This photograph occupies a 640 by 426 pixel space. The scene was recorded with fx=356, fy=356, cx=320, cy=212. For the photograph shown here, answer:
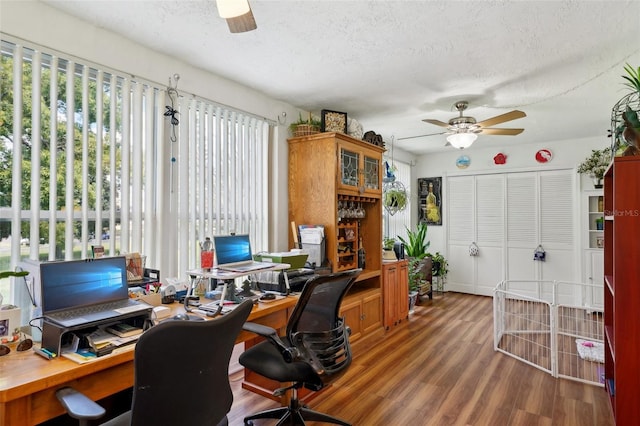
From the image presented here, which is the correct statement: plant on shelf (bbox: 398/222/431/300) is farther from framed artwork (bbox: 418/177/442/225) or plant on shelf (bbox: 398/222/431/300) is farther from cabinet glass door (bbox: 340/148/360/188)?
cabinet glass door (bbox: 340/148/360/188)

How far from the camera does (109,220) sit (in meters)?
2.35

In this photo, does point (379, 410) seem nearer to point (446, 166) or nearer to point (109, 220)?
point (109, 220)

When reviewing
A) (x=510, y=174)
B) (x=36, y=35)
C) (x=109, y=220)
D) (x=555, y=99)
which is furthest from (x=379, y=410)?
(x=510, y=174)

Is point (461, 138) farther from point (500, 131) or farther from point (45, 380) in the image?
point (45, 380)

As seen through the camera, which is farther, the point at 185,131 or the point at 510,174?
the point at 510,174

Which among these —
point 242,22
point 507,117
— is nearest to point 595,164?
point 507,117

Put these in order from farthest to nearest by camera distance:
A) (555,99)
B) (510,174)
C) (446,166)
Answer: (446,166), (510,174), (555,99)

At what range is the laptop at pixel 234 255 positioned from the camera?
95.3 inches

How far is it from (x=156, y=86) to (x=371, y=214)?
268cm

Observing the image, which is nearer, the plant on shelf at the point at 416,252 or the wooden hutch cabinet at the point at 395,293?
the wooden hutch cabinet at the point at 395,293

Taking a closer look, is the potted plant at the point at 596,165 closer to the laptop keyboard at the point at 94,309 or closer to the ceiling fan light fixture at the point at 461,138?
the ceiling fan light fixture at the point at 461,138

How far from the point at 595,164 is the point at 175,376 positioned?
5878mm

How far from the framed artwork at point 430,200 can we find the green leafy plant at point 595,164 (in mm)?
2116

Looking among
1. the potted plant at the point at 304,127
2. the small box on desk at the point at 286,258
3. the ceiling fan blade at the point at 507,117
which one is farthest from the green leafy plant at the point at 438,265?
the small box on desk at the point at 286,258
